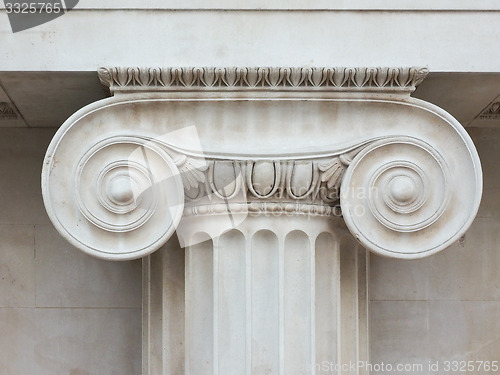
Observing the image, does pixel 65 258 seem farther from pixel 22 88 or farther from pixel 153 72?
pixel 153 72

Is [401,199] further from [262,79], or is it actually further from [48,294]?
[48,294]

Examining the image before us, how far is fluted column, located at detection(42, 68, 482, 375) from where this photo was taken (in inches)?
210

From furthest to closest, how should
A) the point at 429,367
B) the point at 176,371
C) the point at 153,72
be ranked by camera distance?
1. the point at 429,367
2. the point at 176,371
3. the point at 153,72

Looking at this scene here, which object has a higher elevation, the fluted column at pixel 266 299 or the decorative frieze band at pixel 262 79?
the decorative frieze band at pixel 262 79

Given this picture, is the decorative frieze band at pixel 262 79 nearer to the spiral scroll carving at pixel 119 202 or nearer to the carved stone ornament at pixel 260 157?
the carved stone ornament at pixel 260 157

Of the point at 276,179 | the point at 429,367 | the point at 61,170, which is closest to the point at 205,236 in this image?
the point at 276,179

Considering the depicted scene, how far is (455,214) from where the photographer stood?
540 cm

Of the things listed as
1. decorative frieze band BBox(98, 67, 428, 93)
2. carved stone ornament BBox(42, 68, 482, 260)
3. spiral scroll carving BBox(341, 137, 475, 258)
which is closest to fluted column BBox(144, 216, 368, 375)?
carved stone ornament BBox(42, 68, 482, 260)

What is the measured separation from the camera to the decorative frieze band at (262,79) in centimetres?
532

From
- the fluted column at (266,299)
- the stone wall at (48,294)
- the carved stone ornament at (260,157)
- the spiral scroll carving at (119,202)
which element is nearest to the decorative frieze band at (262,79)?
the carved stone ornament at (260,157)

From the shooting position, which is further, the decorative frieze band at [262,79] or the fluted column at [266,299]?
the fluted column at [266,299]

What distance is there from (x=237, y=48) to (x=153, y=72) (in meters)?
0.51

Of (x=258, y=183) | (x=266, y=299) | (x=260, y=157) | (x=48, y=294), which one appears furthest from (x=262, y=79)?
(x=48, y=294)

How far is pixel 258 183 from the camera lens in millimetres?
Result: 5398
